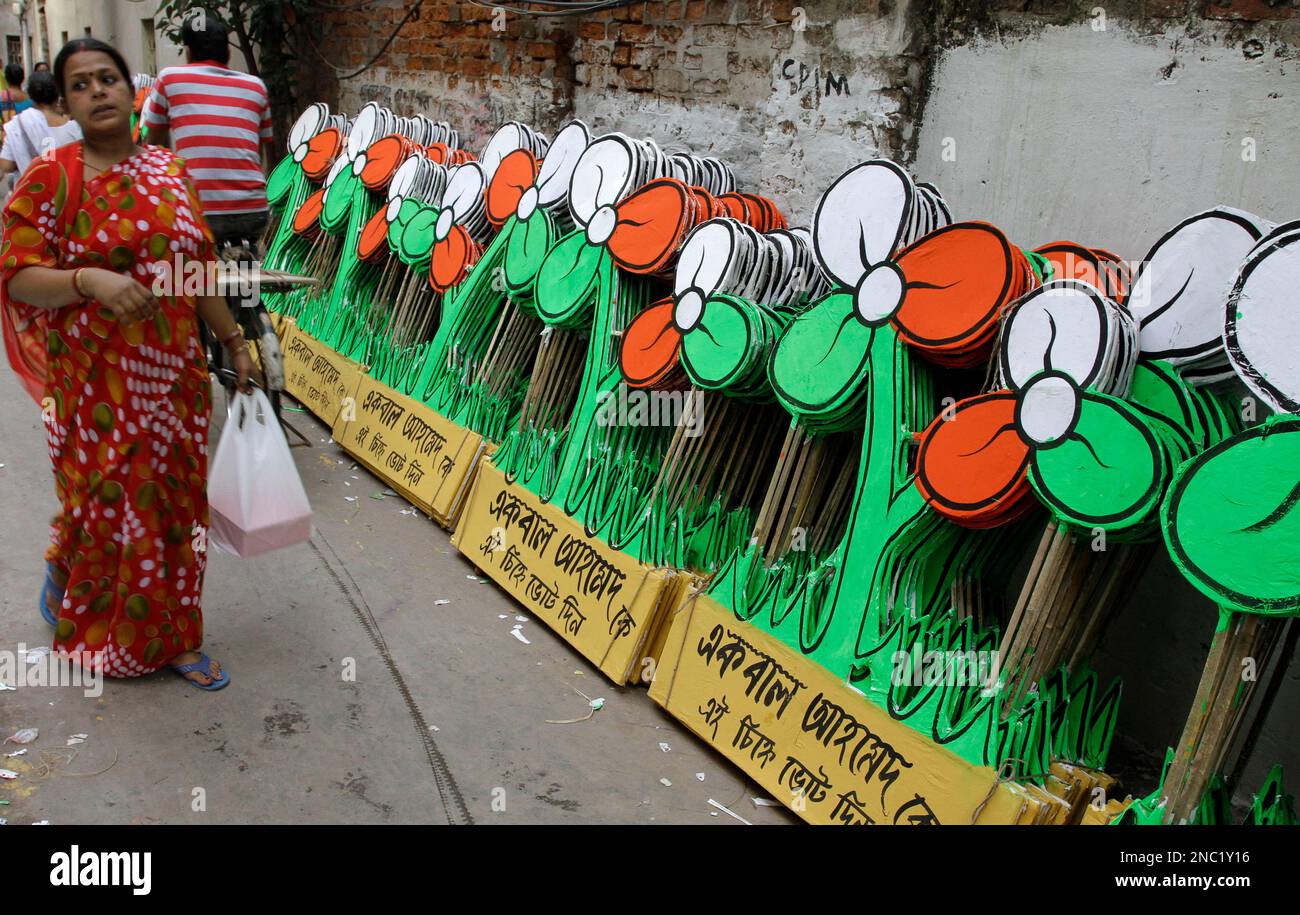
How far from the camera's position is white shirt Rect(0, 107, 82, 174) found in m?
6.76

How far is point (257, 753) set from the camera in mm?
2900

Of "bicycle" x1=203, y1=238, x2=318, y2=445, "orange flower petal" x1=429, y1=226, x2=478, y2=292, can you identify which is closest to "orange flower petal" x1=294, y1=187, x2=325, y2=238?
"bicycle" x1=203, y1=238, x2=318, y2=445

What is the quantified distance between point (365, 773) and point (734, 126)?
303 centimetres

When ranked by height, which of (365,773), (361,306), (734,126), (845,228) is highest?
(734,126)

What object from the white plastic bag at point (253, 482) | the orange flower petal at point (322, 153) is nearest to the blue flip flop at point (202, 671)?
the white plastic bag at point (253, 482)

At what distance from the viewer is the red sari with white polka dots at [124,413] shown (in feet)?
8.95

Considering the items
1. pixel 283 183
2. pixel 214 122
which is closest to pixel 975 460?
pixel 214 122

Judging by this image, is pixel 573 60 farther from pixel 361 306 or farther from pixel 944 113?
pixel 944 113

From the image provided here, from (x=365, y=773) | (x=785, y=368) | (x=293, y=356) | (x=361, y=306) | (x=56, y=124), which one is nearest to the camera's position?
(x=365, y=773)

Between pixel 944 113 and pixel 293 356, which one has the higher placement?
pixel 944 113

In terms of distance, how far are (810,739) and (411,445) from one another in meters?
2.52

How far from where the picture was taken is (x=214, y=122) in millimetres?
4535
